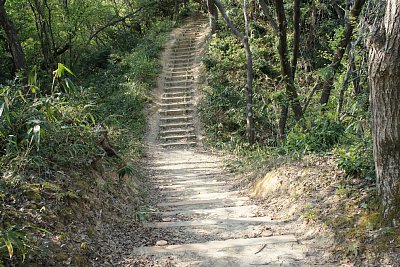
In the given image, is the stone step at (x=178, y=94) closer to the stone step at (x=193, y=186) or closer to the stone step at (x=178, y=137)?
the stone step at (x=178, y=137)

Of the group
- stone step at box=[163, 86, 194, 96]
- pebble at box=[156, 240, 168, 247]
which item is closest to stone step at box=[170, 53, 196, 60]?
stone step at box=[163, 86, 194, 96]

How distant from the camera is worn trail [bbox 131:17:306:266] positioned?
356cm

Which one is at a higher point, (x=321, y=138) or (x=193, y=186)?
(x=321, y=138)

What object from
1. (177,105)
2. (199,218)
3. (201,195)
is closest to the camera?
(199,218)

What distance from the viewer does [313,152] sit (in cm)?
563

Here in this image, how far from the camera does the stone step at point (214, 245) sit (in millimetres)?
3707

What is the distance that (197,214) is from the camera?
504cm

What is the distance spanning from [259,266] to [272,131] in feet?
28.3

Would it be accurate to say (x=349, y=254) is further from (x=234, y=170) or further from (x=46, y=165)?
(x=234, y=170)

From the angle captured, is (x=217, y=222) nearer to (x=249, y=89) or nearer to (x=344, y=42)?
(x=344, y=42)

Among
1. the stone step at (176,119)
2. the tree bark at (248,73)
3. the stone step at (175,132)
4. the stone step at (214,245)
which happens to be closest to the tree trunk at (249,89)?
the tree bark at (248,73)

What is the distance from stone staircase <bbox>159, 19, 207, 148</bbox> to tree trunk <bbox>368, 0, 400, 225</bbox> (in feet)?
26.2

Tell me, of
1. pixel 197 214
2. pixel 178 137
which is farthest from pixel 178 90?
pixel 197 214

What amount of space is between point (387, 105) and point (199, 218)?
8.92ft
